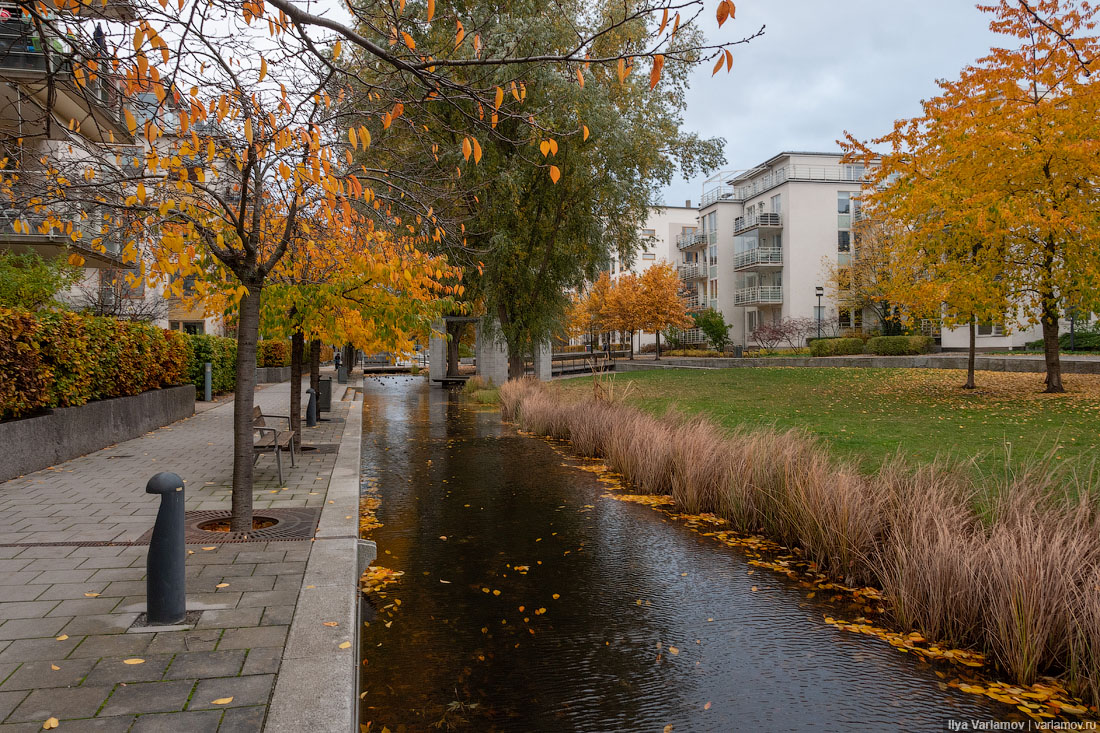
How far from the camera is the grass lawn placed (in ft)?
35.1

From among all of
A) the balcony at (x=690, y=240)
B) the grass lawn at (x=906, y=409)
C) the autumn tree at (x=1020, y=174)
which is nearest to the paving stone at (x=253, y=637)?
the grass lawn at (x=906, y=409)

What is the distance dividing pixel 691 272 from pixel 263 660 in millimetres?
68420

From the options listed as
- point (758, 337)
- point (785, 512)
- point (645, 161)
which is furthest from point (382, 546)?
point (758, 337)

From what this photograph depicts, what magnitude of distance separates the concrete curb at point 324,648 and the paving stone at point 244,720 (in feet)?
0.16

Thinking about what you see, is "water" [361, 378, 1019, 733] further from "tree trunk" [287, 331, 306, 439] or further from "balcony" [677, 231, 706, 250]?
"balcony" [677, 231, 706, 250]

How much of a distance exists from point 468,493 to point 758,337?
4024 cm

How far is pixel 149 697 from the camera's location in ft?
11.0

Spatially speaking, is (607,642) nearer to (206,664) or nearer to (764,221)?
(206,664)

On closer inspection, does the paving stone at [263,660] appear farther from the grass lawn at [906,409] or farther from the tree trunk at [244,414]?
the grass lawn at [906,409]

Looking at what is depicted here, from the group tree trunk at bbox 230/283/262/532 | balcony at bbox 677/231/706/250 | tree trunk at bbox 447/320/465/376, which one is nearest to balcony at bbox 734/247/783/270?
balcony at bbox 677/231/706/250

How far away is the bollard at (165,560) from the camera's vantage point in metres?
4.24

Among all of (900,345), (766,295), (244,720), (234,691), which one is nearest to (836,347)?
(900,345)

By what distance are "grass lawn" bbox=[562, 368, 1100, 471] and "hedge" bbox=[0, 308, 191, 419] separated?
30.4ft

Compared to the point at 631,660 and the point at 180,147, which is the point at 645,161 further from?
the point at 631,660
